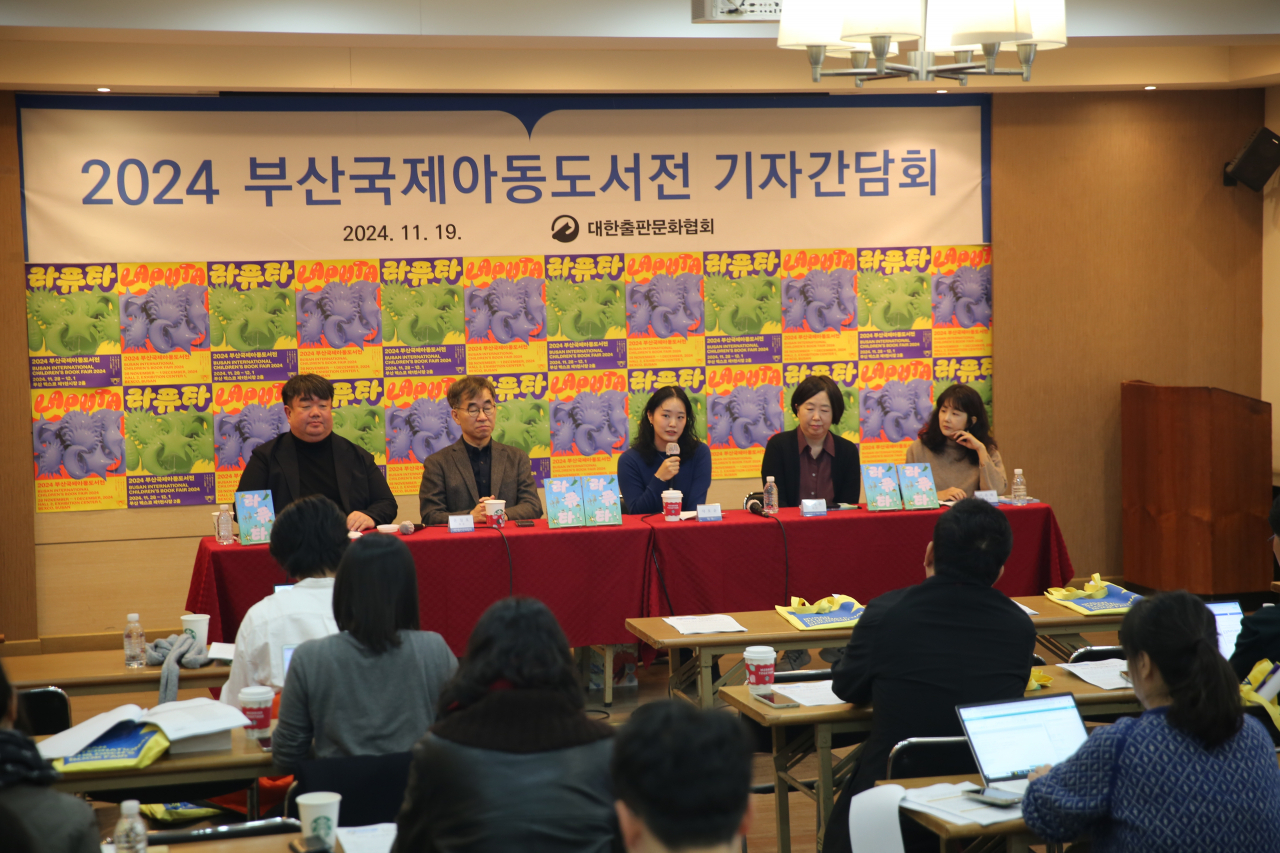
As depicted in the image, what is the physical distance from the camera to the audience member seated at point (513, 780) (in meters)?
1.80

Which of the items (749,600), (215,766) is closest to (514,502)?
(749,600)

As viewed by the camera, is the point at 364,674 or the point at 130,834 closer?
the point at 130,834

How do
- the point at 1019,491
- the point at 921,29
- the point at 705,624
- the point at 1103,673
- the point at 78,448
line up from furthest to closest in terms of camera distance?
the point at 78,448 < the point at 1019,491 < the point at 705,624 < the point at 921,29 < the point at 1103,673

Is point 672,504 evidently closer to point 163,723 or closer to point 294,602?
point 294,602

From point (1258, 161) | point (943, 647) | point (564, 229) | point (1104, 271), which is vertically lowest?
point (943, 647)

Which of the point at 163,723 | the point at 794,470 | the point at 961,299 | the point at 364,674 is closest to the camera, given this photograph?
the point at 364,674

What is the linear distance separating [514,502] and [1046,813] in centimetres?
359

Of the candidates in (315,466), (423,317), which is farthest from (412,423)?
(315,466)

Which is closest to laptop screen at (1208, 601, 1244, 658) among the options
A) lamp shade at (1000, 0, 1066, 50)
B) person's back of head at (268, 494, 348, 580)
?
lamp shade at (1000, 0, 1066, 50)

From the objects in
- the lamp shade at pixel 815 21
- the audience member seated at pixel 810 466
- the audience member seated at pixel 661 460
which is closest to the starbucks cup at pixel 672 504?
the audience member seated at pixel 661 460

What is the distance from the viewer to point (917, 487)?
5430 mm

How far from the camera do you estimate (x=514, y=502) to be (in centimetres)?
Answer: 556

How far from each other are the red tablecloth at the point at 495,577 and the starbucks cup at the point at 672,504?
17 cm

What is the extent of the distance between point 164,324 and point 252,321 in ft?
1.54
